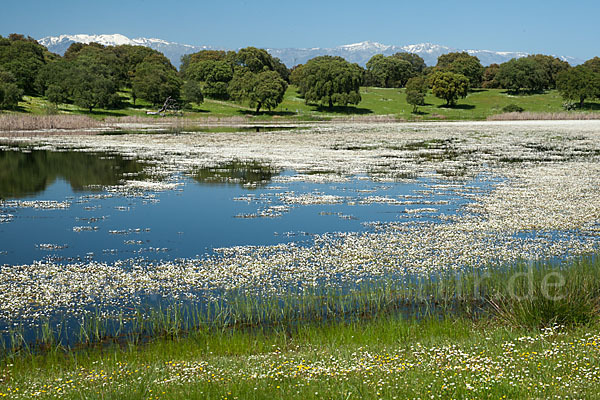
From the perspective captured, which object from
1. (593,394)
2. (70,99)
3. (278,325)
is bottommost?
(278,325)

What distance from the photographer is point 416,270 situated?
16.5 meters

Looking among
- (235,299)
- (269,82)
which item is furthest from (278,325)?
(269,82)

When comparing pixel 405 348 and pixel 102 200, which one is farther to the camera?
pixel 102 200

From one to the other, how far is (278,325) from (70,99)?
126 m

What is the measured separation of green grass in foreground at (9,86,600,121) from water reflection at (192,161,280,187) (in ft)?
237

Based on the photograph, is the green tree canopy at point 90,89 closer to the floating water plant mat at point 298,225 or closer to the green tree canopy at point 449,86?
the floating water plant mat at point 298,225

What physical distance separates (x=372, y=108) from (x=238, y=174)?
10668 centimetres

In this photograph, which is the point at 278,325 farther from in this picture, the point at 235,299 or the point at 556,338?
the point at 556,338

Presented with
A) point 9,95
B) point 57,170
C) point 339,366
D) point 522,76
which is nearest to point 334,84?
point 522,76

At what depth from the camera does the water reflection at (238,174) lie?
35.6 meters

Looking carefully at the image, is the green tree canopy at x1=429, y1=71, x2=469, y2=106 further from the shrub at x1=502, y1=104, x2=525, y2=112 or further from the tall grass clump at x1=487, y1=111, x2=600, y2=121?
the tall grass clump at x1=487, y1=111, x2=600, y2=121

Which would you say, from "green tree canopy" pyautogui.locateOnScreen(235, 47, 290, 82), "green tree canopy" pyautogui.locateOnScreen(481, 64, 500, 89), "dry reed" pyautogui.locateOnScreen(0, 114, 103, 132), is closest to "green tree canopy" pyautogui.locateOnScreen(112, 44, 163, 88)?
"green tree canopy" pyautogui.locateOnScreen(235, 47, 290, 82)

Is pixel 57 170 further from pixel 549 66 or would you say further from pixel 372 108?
pixel 549 66

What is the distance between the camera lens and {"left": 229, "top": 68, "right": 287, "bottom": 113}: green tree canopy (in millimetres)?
121812
